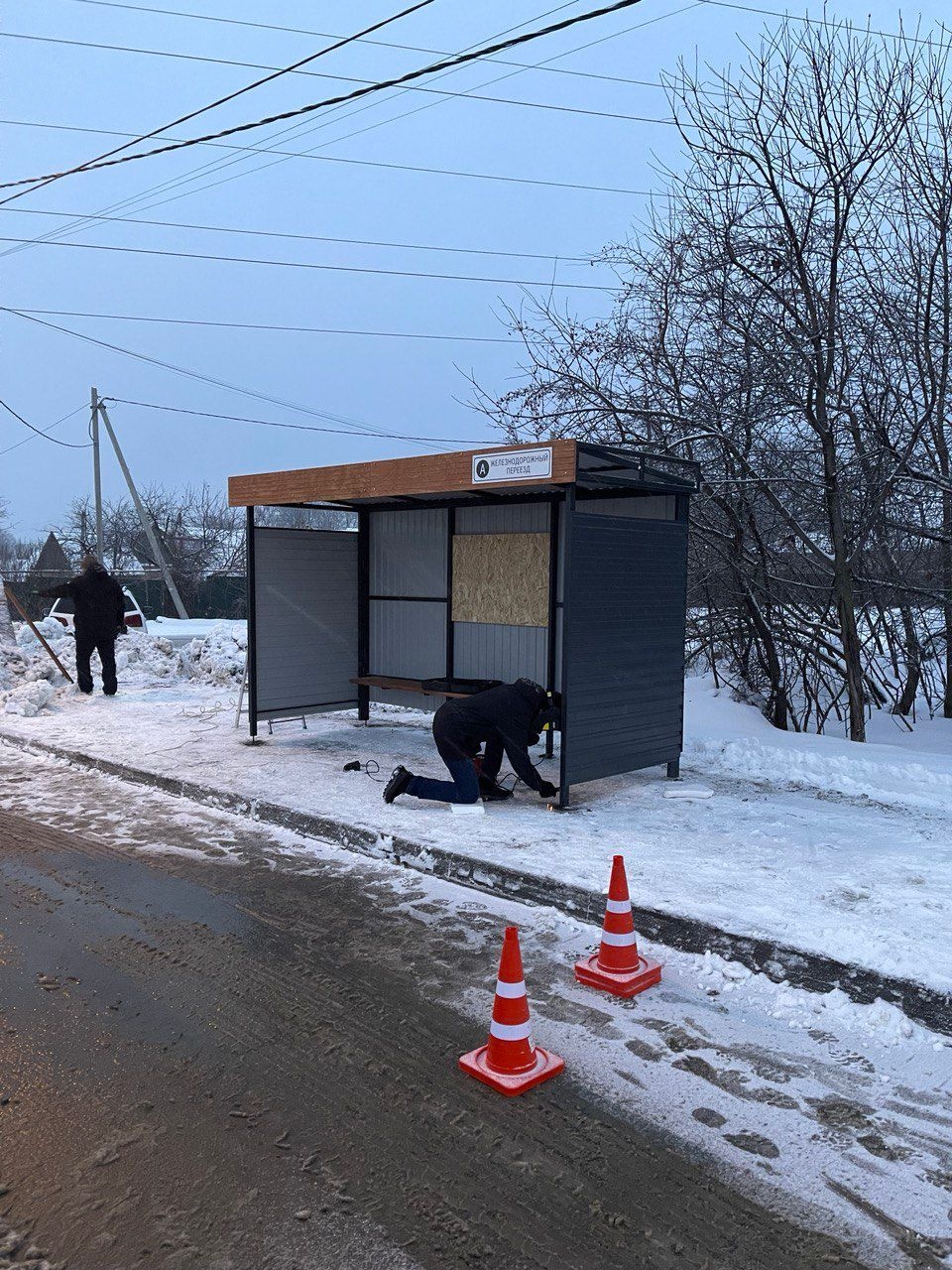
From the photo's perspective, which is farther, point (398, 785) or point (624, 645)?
point (624, 645)

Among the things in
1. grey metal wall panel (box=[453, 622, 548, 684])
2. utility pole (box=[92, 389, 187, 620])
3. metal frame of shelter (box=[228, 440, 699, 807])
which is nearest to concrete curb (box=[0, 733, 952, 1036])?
metal frame of shelter (box=[228, 440, 699, 807])

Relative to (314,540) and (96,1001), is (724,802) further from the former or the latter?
(314,540)

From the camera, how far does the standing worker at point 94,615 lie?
14.0 meters

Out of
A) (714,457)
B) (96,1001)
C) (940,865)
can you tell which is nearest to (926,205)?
(714,457)

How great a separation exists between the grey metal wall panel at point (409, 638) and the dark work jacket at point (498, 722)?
3454 millimetres

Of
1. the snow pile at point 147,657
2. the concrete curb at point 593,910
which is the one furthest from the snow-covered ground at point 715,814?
the snow pile at point 147,657

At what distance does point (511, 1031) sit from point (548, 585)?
20.9 feet

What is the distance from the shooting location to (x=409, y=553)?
1125 centimetres

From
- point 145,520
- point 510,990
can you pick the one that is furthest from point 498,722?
point 145,520

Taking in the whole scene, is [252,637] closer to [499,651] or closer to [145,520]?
[499,651]

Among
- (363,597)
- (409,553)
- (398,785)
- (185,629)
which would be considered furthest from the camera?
(185,629)

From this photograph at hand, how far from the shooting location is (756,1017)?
14.0ft

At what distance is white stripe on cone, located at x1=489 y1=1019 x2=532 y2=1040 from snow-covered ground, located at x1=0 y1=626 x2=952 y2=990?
5.38 ft

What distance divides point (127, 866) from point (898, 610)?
10.3 m
